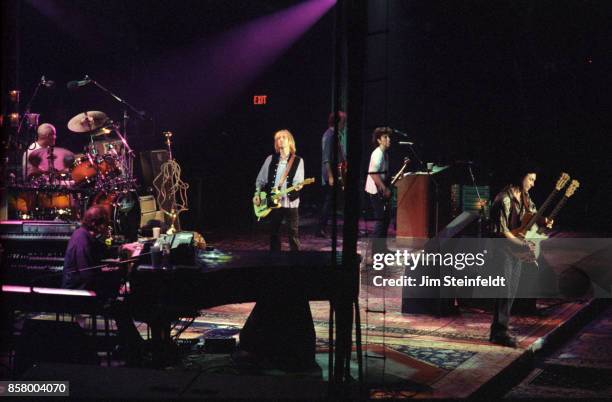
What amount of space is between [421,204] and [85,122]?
670cm

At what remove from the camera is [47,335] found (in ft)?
21.4

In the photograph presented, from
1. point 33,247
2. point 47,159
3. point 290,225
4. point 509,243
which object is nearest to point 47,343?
point 33,247

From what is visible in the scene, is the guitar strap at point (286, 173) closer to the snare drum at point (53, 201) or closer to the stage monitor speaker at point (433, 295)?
the stage monitor speaker at point (433, 295)

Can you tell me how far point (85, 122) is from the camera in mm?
14297

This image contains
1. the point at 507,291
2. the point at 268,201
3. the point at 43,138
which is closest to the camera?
the point at 507,291

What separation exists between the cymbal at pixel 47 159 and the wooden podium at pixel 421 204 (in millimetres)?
5964

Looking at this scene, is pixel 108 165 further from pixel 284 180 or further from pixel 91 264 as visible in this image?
pixel 91 264

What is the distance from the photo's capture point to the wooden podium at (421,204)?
993 centimetres

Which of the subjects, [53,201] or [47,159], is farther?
[47,159]

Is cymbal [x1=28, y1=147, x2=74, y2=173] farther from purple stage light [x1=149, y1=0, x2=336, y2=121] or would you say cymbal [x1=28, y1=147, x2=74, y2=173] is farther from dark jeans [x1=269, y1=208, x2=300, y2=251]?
dark jeans [x1=269, y1=208, x2=300, y2=251]

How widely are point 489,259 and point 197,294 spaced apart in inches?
171

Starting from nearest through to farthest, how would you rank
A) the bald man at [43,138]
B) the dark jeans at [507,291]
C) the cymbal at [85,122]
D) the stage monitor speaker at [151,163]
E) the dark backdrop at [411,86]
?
1. the dark jeans at [507,291]
2. the bald man at [43,138]
3. the cymbal at [85,122]
4. the stage monitor speaker at [151,163]
5. the dark backdrop at [411,86]

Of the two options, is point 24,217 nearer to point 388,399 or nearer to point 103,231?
point 103,231

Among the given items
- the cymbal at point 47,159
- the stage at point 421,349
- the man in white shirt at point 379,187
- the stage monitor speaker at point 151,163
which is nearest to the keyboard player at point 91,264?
the stage at point 421,349
